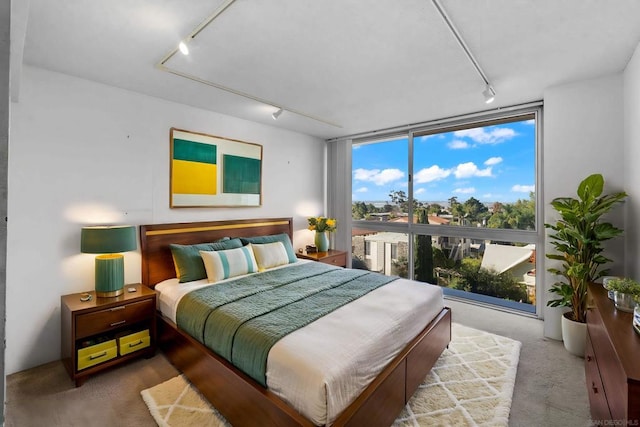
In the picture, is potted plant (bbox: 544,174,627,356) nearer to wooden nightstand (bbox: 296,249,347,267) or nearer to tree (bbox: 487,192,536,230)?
tree (bbox: 487,192,536,230)

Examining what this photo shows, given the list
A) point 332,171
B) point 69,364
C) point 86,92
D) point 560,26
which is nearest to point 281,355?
point 69,364

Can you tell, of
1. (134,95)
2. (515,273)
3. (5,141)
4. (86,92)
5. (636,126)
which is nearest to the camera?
(5,141)

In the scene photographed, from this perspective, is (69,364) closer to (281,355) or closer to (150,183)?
(150,183)

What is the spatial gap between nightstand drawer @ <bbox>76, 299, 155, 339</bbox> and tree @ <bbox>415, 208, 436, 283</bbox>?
11.9 ft

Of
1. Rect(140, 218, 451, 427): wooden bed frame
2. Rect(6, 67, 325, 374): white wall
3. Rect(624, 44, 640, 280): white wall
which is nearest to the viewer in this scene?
Rect(140, 218, 451, 427): wooden bed frame

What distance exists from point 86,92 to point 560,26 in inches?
152

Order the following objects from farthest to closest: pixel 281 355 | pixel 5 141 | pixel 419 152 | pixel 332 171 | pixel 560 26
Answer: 1. pixel 332 171
2. pixel 419 152
3. pixel 560 26
4. pixel 281 355
5. pixel 5 141

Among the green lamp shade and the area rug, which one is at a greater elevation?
the green lamp shade

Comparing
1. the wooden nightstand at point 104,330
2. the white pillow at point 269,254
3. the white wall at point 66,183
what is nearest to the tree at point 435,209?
the white pillow at point 269,254

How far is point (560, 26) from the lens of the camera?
1.92 meters

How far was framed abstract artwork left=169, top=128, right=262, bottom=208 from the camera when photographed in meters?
3.34

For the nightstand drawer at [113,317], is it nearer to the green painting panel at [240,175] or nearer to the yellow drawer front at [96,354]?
the yellow drawer front at [96,354]

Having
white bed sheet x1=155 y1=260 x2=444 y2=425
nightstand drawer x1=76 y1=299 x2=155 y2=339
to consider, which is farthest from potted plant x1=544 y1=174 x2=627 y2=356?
nightstand drawer x1=76 y1=299 x2=155 y2=339

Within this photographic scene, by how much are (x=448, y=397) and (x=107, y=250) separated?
299 centimetres
